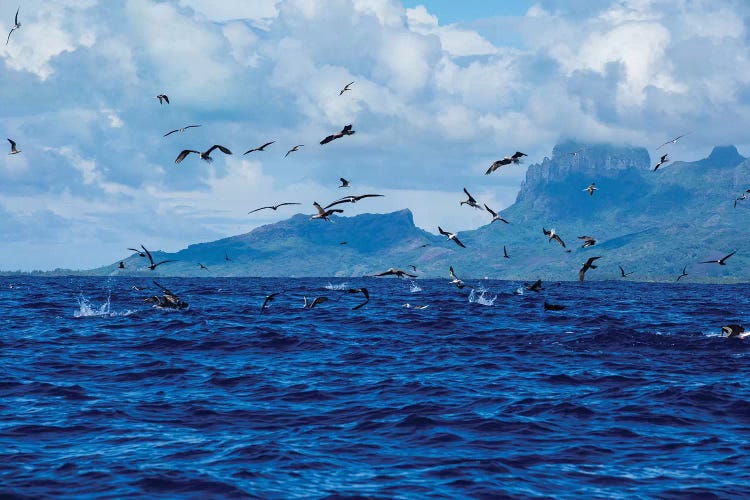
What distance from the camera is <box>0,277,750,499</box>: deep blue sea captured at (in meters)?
16.6

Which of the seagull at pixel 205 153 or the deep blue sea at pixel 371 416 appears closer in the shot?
the deep blue sea at pixel 371 416

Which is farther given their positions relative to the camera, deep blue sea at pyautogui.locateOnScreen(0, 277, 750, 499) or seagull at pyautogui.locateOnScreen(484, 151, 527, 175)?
seagull at pyautogui.locateOnScreen(484, 151, 527, 175)

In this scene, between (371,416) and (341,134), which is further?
(341,134)

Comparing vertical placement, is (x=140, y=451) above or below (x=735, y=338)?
below

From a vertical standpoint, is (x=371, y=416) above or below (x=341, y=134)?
below

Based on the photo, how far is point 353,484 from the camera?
53.3 feet

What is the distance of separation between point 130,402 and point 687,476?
1468 centimetres

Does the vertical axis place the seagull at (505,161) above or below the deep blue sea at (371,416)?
above

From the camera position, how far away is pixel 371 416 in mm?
22656

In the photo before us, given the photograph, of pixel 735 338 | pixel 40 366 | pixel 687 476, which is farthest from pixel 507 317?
pixel 687 476

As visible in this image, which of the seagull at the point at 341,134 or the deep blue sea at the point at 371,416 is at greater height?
the seagull at the point at 341,134

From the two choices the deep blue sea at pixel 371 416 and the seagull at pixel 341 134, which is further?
the seagull at pixel 341 134

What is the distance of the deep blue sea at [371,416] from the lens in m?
16.6

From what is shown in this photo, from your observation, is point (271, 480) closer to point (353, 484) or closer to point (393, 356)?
point (353, 484)
